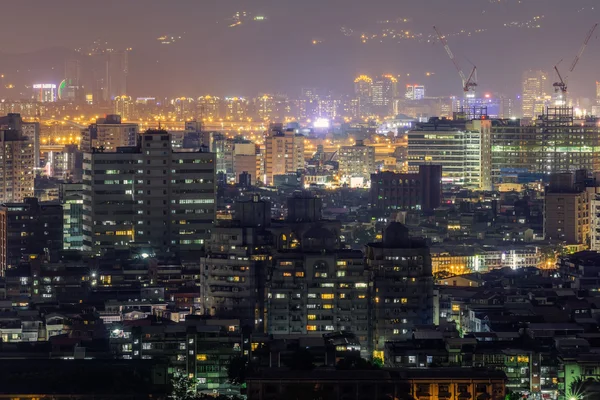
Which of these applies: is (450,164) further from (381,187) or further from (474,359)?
(474,359)

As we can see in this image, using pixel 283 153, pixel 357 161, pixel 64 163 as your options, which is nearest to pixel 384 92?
pixel 283 153

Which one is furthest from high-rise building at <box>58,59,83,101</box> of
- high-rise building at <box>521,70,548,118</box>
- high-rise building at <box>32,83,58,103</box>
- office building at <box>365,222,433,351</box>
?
office building at <box>365,222,433,351</box>

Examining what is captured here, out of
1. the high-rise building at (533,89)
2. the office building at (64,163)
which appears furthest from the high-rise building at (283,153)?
the high-rise building at (533,89)

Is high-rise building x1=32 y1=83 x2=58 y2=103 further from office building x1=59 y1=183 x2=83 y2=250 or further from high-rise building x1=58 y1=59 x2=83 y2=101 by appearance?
office building x1=59 y1=183 x2=83 y2=250

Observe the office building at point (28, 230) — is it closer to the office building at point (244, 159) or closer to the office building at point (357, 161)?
the office building at point (244, 159)

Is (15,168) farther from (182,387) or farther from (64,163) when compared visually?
(182,387)

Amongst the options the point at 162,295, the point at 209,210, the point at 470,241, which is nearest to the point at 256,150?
the point at 470,241
